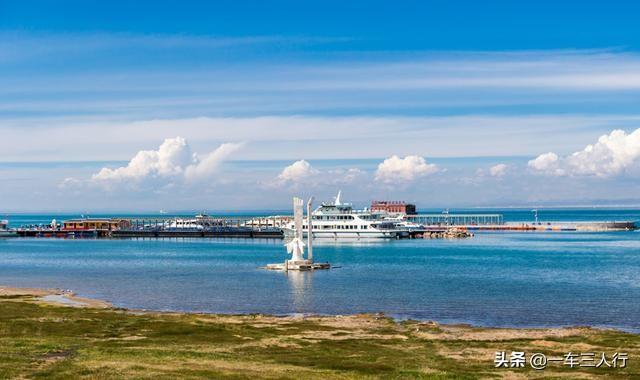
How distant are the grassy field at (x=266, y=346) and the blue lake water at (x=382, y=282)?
28.9 feet

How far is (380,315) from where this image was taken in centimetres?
5862

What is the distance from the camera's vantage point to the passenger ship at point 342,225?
185250mm

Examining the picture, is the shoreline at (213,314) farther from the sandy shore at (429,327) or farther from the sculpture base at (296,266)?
the sculpture base at (296,266)

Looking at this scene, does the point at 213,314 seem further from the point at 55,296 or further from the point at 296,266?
the point at 296,266

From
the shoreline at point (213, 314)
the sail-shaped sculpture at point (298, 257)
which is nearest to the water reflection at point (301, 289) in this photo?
the sail-shaped sculpture at point (298, 257)

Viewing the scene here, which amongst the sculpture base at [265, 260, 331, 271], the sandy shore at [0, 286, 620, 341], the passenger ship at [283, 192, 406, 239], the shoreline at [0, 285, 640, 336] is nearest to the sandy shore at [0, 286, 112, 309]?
the shoreline at [0, 285, 640, 336]

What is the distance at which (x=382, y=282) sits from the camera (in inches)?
3401

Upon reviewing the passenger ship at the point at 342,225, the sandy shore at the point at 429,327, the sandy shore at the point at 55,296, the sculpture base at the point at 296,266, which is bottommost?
the sandy shore at the point at 429,327

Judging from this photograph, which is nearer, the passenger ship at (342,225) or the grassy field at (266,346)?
the grassy field at (266,346)

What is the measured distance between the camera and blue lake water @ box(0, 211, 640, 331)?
6322 cm

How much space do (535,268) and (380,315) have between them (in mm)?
53159

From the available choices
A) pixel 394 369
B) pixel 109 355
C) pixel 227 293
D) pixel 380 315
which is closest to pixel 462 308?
pixel 380 315

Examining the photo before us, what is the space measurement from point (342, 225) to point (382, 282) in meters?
99.9

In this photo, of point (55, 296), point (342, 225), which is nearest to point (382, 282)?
point (55, 296)
